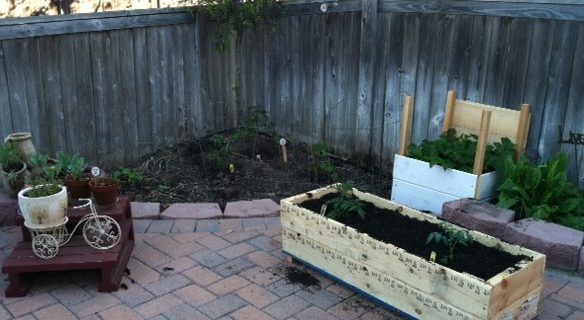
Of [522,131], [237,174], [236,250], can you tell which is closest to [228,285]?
[236,250]

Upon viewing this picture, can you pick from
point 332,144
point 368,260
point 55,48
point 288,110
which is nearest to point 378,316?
point 368,260

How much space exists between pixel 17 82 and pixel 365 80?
313 centimetres

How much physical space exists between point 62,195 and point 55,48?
6.70 feet

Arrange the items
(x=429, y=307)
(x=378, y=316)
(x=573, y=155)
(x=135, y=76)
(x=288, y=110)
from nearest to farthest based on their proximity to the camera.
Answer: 1. (x=429, y=307)
2. (x=378, y=316)
3. (x=573, y=155)
4. (x=135, y=76)
5. (x=288, y=110)

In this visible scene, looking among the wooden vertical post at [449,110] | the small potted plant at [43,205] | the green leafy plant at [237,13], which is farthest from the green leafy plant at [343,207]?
the green leafy plant at [237,13]

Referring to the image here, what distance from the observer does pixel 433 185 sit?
170 inches

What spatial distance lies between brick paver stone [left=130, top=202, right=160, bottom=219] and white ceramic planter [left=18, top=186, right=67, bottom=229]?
1.07 meters

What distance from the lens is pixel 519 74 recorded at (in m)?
4.24

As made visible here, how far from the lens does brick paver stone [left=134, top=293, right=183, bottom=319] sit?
332cm

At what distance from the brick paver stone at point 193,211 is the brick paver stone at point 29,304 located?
4.19ft

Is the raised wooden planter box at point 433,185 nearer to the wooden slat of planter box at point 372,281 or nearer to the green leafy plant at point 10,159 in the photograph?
the wooden slat of planter box at point 372,281

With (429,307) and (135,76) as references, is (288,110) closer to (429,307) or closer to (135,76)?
(135,76)

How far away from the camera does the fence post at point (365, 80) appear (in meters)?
5.12

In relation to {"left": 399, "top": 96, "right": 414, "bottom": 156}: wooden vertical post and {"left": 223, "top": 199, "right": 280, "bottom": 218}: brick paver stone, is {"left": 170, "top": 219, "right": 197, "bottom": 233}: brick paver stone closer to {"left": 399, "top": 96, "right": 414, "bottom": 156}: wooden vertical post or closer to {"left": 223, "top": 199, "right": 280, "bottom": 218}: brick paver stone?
{"left": 223, "top": 199, "right": 280, "bottom": 218}: brick paver stone
